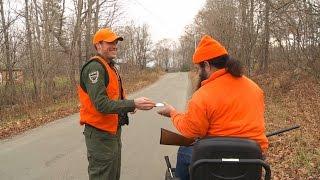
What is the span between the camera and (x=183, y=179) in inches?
190

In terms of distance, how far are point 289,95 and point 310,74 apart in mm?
1439

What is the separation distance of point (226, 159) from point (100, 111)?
1578mm

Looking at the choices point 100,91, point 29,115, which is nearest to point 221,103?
point 100,91

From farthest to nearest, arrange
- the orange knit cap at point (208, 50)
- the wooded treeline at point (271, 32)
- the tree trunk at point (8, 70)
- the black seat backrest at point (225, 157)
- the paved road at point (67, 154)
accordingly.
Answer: the tree trunk at point (8, 70), the wooded treeline at point (271, 32), the paved road at point (67, 154), the orange knit cap at point (208, 50), the black seat backrest at point (225, 157)

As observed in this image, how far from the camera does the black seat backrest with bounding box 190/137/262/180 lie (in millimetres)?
3885

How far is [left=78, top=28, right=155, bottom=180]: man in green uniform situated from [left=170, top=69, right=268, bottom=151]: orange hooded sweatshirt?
1.00 m

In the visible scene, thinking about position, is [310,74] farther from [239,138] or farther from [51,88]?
[239,138]

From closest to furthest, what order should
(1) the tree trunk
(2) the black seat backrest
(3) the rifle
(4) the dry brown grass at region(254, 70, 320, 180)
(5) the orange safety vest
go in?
(2) the black seat backrest < (3) the rifle < (5) the orange safety vest < (4) the dry brown grass at region(254, 70, 320, 180) < (1) the tree trunk

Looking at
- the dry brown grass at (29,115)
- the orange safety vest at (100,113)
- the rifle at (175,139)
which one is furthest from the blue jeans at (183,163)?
the dry brown grass at (29,115)

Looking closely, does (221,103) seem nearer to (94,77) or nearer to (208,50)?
(208,50)

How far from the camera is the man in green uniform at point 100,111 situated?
5.00 metres

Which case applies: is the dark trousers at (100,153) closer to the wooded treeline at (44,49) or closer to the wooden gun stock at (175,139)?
the wooden gun stock at (175,139)

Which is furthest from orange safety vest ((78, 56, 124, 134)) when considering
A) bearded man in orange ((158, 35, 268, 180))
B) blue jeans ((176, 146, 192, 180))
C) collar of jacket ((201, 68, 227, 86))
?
collar of jacket ((201, 68, 227, 86))

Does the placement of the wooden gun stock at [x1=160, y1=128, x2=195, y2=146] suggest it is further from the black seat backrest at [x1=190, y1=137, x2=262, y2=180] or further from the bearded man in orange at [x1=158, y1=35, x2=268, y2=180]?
the black seat backrest at [x1=190, y1=137, x2=262, y2=180]
